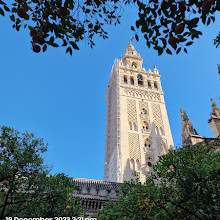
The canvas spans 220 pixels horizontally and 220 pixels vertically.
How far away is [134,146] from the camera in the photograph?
25.9 metres

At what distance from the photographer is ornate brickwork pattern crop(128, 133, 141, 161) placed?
24953 mm

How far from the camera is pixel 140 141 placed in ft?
87.2

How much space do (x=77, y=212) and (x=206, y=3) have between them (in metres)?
7.19

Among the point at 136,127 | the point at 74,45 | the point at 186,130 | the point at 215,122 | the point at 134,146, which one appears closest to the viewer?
the point at 74,45

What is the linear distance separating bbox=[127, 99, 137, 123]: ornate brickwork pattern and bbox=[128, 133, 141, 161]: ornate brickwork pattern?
2269 mm

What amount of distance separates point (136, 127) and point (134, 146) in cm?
299

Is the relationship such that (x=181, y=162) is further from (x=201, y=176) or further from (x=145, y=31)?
(x=145, y=31)

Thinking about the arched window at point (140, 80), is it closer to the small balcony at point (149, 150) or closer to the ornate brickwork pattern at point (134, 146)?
the ornate brickwork pattern at point (134, 146)

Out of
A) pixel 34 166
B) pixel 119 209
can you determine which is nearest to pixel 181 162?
pixel 119 209

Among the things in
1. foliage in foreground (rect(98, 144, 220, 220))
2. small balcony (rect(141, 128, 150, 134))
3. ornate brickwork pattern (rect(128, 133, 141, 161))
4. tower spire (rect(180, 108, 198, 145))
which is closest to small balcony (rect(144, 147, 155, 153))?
ornate brickwork pattern (rect(128, 133, 141, 161))

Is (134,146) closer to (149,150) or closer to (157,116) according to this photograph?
(149,150)

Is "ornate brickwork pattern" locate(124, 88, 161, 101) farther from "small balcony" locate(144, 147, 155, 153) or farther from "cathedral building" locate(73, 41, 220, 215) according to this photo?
"small balcony" locate(144, 147, 155, 153)

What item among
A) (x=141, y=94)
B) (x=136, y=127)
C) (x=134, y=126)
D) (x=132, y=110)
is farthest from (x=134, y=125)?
(x=141, y=94)

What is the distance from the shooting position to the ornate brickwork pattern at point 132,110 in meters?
28.4
